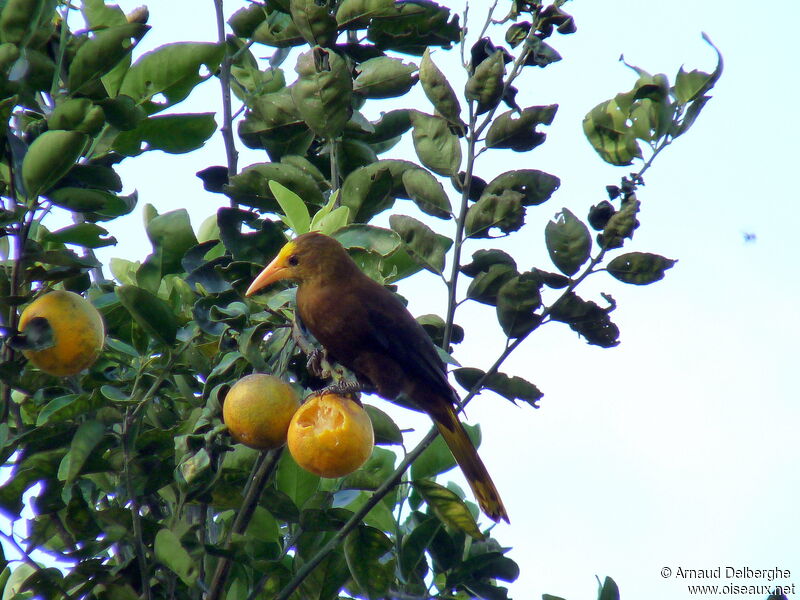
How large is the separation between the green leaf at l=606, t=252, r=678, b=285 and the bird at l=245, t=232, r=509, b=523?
2.15 ft

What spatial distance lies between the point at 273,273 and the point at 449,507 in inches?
32.9

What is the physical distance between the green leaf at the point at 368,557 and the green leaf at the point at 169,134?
1.18m

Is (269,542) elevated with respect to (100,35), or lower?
lower

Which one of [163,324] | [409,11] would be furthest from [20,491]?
[409,11]

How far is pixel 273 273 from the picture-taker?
8.45 feet

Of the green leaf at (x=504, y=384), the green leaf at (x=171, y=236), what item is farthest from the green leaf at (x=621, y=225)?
the green leaf at (x=171, y=236)

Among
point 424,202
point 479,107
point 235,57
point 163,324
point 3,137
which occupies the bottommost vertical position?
point 163,324

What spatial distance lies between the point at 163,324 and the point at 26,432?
436 mm

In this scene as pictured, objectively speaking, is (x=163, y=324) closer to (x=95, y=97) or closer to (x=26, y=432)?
(x=26, y=432)

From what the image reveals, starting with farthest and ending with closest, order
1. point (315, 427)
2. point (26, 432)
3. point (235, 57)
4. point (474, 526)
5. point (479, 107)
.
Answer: point (235, 57) → point (479, 107) → point (474, 526) → point (26, 432) → point (315, 427)

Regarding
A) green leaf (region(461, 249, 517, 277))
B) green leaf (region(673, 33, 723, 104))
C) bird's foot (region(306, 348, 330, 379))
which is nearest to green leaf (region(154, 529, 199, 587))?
bird's foot (region(306, 348, 330, 379))

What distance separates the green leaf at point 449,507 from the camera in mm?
2607

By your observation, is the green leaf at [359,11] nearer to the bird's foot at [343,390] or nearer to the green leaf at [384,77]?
the green leaf at [384,77]

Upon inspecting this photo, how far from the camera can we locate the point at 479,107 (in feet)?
9.25
